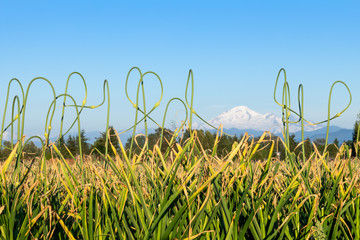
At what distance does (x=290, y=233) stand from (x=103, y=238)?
1.09m

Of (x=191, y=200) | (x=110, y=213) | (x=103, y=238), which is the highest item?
(x=191, y=200)

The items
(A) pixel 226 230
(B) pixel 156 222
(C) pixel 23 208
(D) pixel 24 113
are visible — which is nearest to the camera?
(B) pixel 156 222

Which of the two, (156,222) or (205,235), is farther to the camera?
(205,235)

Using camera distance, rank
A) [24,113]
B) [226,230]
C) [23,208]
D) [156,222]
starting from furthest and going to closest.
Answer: [24,113]
[23,208]
[226,230]
[156,222]

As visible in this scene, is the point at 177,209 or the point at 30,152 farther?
the point at 30,152

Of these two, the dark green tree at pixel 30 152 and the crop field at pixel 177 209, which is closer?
the crop field at pixel 177 209

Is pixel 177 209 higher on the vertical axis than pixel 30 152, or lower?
higher

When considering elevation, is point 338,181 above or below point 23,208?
above

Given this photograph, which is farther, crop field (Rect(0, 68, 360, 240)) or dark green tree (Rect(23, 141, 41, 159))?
dark green tree (Rect(23, 141, 41, 159))

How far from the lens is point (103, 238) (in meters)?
1.79

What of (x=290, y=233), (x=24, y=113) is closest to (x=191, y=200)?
(x=290, y=233)

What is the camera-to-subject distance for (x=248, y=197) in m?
2.01

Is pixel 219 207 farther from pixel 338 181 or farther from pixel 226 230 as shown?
pixel 338 181

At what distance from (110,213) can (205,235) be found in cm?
53
